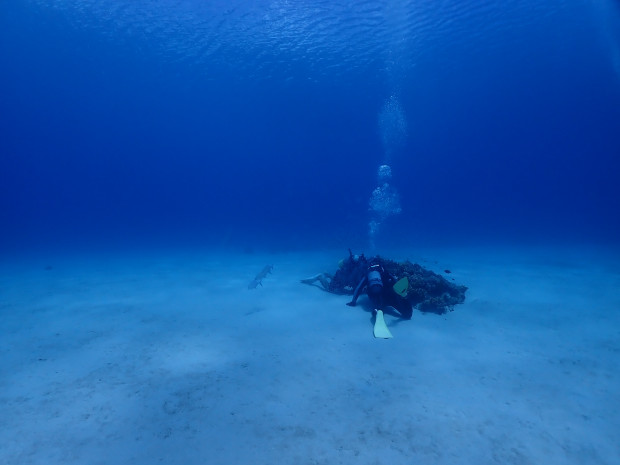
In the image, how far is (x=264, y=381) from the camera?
5.19m

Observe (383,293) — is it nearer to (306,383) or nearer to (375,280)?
(375,280)

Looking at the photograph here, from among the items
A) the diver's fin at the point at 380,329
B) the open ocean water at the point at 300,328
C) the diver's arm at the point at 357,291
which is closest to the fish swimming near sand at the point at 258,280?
the open ocean water at the point at 300,328

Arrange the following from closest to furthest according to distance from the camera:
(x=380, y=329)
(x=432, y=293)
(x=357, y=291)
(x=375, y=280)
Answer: (x=380, y=329)
(x=375, y=280)
(x=357, y=291)
(x=432, y=293)

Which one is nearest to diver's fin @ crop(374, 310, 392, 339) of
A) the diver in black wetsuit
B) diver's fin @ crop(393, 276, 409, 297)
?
the diver in black wetsuit

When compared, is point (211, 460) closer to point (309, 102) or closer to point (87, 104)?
point (309, 102)

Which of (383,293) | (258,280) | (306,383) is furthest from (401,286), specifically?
(258,280)

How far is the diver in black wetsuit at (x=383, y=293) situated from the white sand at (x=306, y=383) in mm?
552

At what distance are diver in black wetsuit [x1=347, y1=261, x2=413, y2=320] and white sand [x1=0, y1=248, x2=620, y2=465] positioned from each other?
0.55 meters

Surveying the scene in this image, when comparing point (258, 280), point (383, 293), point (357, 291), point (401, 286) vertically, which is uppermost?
point (401, 286)

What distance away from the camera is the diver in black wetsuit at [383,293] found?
27.1 feet

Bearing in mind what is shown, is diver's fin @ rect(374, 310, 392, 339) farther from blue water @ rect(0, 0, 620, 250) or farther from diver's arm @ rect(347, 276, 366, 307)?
blue water @ rect(0, 0, 620, 250)

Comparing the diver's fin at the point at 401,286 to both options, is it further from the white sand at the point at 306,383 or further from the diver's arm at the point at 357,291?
the diver's arm at the point at 357,291

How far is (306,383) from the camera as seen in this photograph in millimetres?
5117

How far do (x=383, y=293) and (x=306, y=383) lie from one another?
4.00 meters
